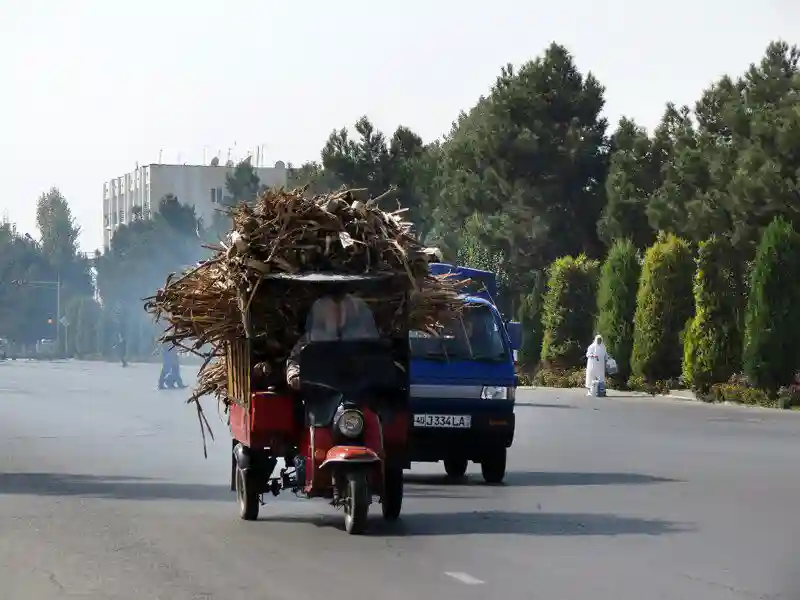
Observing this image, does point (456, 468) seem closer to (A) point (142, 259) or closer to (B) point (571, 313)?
(B) point (571, 313)

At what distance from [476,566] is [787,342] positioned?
3304 centimetres

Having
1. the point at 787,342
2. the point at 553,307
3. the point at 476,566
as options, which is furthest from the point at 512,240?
the point at 476,566

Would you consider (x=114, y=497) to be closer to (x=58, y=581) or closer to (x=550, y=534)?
(x=550, y=534)

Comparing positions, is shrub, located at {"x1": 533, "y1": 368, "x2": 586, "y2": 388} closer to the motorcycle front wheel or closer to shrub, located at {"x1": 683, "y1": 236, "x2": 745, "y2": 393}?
shrub, located at {"x1": 683, "y1": 236, "x2": 745, "y2": 393}

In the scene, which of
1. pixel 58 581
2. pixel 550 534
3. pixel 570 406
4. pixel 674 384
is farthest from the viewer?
pixel 674 384

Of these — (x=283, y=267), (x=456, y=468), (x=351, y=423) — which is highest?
(x=283, y=267)

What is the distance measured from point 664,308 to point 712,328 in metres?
4.53

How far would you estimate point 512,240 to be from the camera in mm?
72500

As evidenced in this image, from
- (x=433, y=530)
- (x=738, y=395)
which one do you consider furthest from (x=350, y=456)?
(x=738, y=395)

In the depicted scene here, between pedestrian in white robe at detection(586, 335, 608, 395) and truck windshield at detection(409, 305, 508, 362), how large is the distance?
30.0 metres

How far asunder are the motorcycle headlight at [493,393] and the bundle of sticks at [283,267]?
403 centimetres

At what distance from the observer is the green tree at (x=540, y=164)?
72000 millimetres

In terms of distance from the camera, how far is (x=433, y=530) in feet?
46.1

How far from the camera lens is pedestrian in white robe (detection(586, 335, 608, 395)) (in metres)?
49.6
